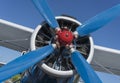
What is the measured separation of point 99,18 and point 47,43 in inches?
85.1

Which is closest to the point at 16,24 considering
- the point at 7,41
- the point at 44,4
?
the point at 7,41

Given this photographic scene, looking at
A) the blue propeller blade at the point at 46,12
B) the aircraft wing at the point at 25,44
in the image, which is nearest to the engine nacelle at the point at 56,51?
the blue propeller blade at the point at 46,12

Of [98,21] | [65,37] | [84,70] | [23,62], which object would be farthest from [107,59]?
[23,62]

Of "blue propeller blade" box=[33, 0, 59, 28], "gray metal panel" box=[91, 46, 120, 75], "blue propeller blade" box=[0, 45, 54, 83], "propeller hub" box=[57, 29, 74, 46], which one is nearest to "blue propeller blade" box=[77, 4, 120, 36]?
"propeller hub" box=[57, 29, 74, 46]

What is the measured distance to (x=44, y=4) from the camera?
11.9 meters

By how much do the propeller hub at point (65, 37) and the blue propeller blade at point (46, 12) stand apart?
0.51 meters

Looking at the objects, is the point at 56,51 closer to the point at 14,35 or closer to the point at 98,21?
the point at 98,21

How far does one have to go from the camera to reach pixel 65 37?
36.3 feet

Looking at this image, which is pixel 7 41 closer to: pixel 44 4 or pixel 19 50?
pixel 19 50

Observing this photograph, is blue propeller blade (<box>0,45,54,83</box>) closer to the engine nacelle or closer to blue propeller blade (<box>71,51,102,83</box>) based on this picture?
the engine nacelle

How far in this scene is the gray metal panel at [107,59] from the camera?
14047 millimetres

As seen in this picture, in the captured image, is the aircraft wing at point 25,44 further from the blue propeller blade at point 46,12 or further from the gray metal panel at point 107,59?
the blue propeller blade at point 46,12

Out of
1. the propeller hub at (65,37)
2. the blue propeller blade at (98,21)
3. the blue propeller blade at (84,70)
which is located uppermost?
the blue propeller blade at (98,21)

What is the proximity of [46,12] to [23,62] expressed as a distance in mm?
2121
